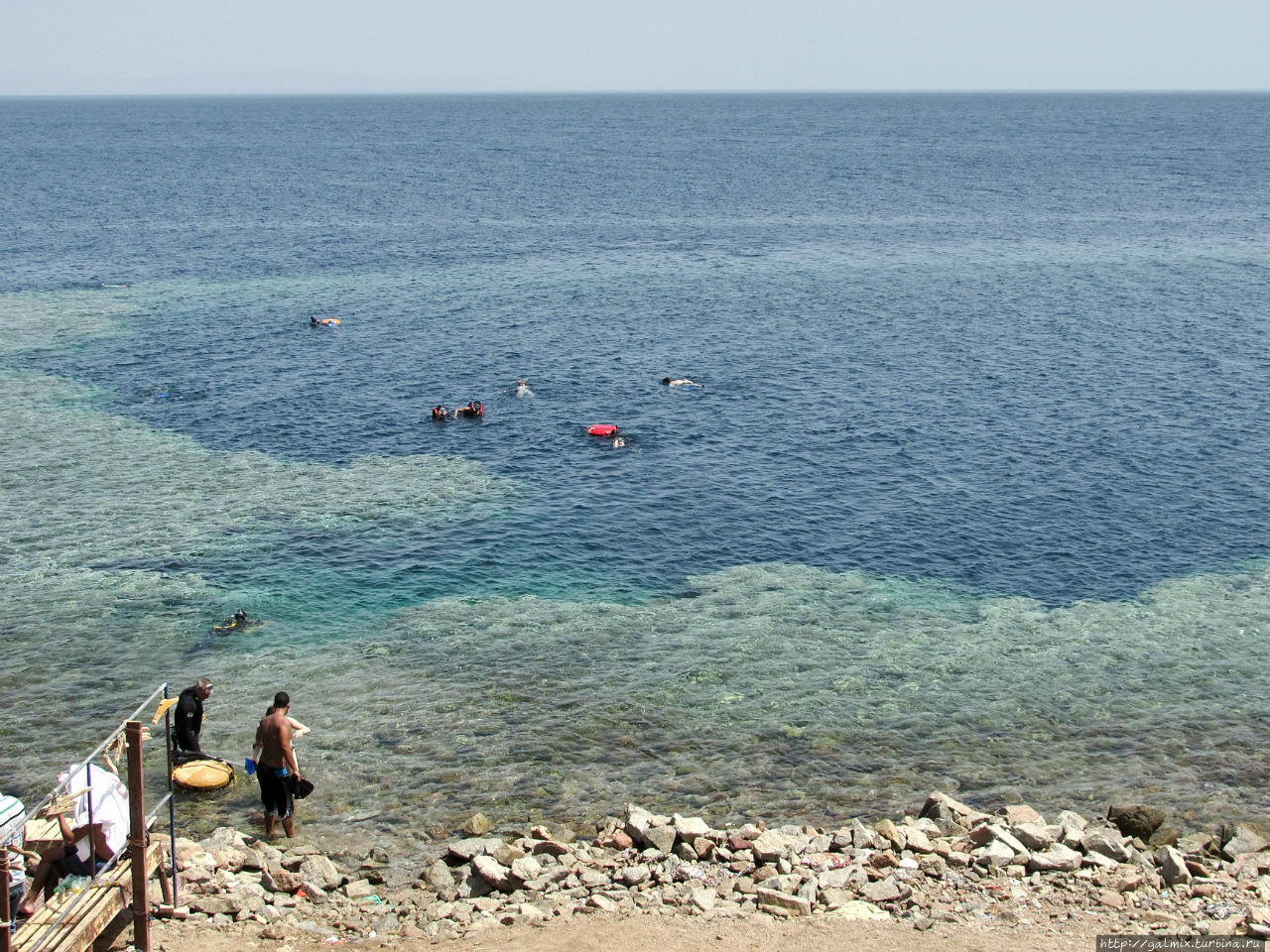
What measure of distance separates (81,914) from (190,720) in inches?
386

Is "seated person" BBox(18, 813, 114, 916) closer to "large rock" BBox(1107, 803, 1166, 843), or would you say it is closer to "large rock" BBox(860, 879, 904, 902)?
"large rock" BBox(860, 879, 904, 902)

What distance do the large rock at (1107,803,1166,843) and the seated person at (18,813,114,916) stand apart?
2052cm

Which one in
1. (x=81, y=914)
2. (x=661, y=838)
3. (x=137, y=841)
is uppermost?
(x=137, y=841)

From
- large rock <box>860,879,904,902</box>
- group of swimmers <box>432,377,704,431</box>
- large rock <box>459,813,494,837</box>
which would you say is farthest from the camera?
group of swimmers <box>432,377,704,431</box>

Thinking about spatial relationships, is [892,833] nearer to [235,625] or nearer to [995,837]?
[995,837]

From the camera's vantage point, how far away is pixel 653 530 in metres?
44.3

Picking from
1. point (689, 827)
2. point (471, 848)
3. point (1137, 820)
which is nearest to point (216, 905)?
point (471, 848)

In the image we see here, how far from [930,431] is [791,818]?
32.8 meters

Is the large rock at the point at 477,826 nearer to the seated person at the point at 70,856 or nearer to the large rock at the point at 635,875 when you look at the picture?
the large rock at the point at 635,875

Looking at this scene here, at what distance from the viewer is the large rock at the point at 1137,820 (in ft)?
83.2

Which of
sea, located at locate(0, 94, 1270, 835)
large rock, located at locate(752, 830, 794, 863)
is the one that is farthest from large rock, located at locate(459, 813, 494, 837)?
large rock, located at locate(752, 830, 794, 863)

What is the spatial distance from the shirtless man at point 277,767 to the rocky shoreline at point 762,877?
622 mm

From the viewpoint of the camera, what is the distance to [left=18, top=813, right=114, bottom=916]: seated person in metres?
18.8

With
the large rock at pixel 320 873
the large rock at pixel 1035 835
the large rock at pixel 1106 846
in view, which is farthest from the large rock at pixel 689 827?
the large rock at pixel 1106 846
